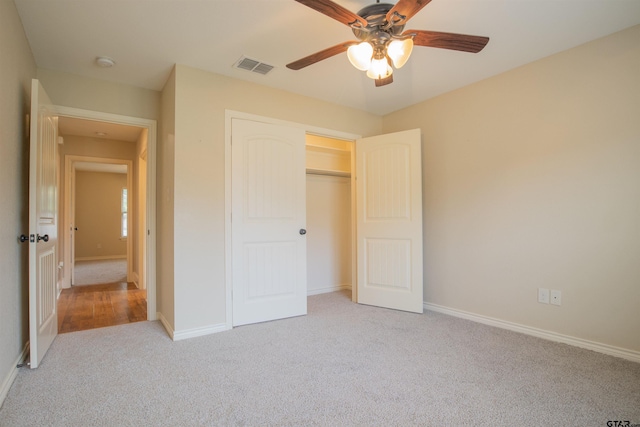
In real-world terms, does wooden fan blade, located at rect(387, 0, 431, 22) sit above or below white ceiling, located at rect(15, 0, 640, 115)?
below

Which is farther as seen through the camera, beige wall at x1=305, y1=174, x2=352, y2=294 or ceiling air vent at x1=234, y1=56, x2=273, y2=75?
beige wall at x1=305, y1=174, x2=352, y2=294

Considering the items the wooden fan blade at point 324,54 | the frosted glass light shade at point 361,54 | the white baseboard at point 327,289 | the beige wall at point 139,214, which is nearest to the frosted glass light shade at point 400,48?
the frosted glass light shade at point 361,54

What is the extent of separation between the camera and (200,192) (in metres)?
2.82

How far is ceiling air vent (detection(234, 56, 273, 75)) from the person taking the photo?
2689 millimetres

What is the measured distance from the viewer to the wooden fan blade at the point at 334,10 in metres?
1.49

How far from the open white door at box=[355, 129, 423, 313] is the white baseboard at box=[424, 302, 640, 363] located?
36 centimetres

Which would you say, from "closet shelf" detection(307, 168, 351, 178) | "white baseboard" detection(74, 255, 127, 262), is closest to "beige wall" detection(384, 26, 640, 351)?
"closet shelf" detection(307, 168, 351, 178)

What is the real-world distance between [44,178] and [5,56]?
2.85 ft

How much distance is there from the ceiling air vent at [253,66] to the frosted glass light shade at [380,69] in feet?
3.89

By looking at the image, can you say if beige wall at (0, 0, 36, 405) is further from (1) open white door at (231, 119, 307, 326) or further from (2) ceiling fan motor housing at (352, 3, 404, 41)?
(2) ceiling fan motor housing at (352, 3, 404, 41)

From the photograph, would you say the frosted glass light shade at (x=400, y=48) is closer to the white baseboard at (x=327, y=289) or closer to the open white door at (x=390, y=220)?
the open white door at (x=390, y=220)

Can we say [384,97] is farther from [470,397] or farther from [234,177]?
[470,397]

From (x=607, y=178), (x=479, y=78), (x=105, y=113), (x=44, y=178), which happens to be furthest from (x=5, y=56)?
(x=607, y=178)

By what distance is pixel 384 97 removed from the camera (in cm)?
353
